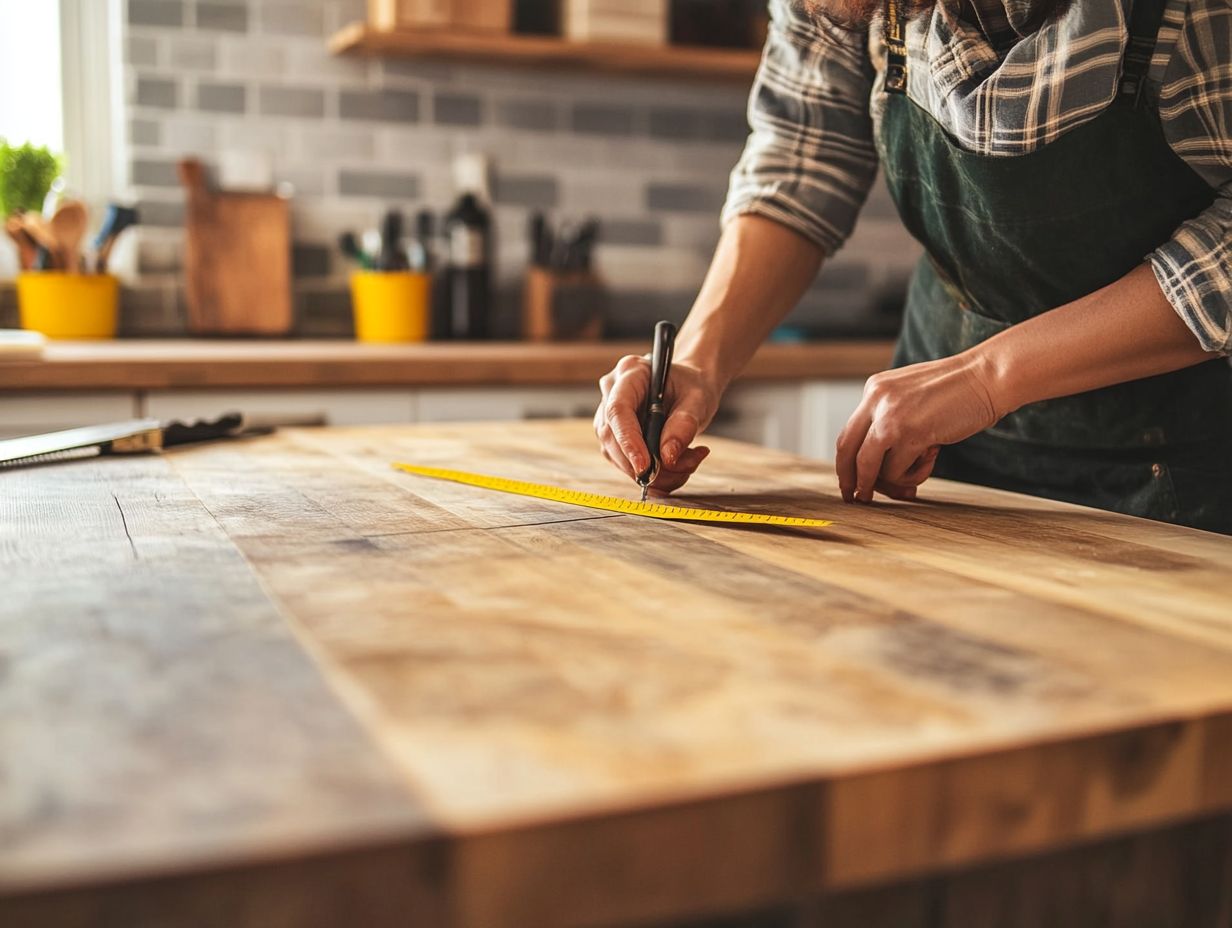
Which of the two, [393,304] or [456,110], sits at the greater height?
[456,110]

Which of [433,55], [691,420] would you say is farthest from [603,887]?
[433,55]

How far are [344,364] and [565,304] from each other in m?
0.86

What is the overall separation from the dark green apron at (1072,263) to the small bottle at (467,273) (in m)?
1.64

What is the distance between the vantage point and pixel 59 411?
2197mm

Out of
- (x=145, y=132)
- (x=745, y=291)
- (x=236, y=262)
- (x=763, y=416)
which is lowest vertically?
(x=763, y=416)

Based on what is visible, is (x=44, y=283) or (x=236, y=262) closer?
(x=44, y=283)

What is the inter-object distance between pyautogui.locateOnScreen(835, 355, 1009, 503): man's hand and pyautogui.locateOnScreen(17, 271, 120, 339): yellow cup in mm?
2193

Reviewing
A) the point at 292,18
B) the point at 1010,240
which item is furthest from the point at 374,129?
the point at 1010,240

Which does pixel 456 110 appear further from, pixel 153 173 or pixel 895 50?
pixel 895 50

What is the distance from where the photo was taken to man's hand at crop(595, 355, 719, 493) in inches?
44.6

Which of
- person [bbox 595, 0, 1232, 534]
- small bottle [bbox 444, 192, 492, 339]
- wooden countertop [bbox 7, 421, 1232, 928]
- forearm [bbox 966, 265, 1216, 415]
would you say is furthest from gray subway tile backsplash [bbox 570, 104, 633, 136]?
wooden countertop [bbox 7, 421, 1232, 928]

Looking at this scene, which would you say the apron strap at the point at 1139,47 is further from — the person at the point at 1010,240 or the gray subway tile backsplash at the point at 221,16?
the gray subway tile backsplash at the point at 221,16

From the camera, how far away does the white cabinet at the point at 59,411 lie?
7.13 ft

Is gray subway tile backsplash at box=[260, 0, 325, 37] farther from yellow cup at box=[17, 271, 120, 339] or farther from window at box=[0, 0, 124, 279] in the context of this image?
yellow cup at box=[17, 271, 120, 339]
